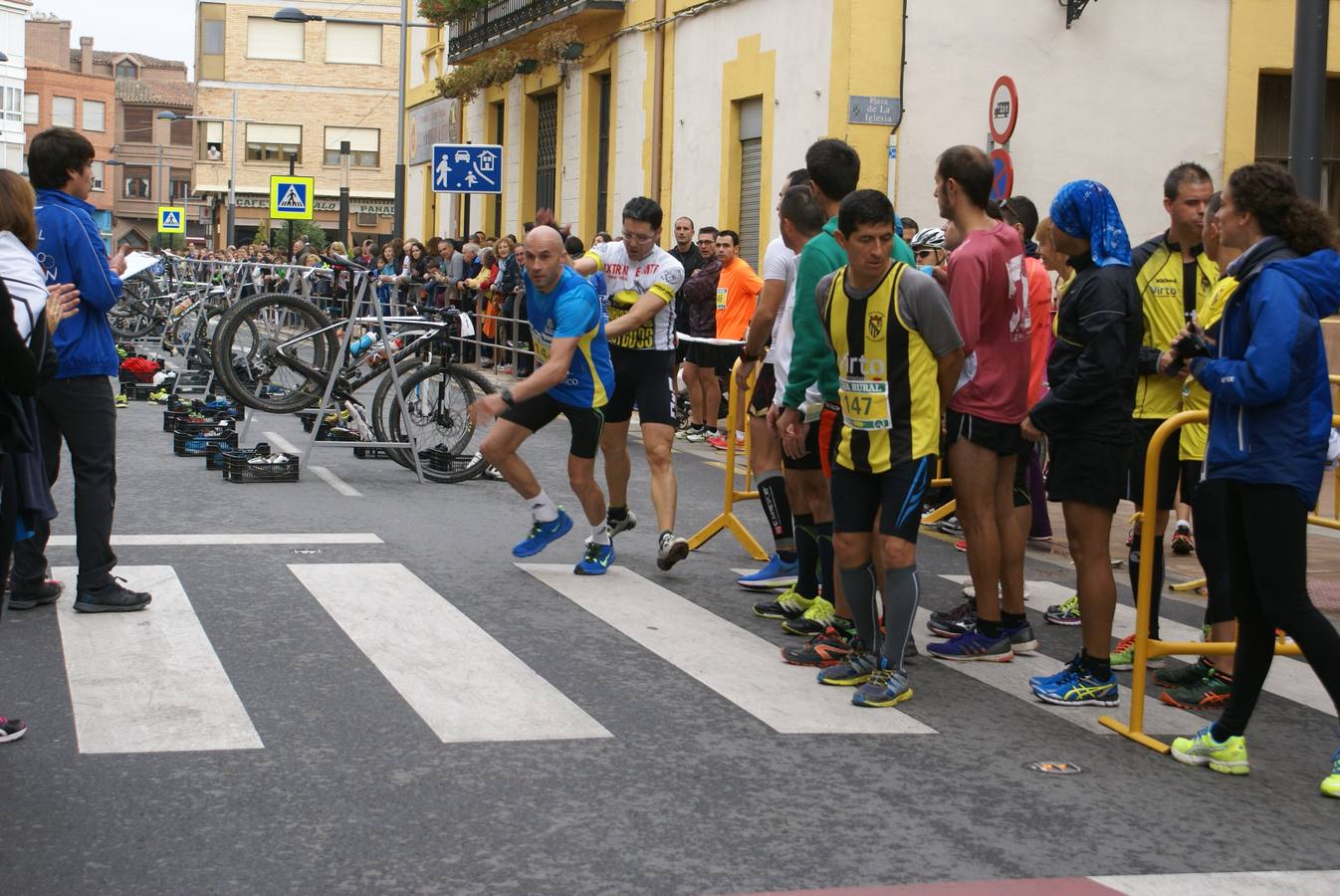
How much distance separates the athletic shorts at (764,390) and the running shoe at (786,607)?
3.36 ft

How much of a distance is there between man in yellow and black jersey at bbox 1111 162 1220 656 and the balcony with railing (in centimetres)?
1937

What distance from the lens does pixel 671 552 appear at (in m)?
8.68

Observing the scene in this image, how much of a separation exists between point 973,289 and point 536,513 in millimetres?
3255

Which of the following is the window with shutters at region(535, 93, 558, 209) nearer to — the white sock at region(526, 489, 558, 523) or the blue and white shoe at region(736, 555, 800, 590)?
the white sock at region(526, 489, 558, 523)

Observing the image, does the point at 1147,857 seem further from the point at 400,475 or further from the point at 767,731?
the point at 400,475

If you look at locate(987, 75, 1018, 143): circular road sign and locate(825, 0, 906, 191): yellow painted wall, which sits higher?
locate(825, 0, 906, 191): yellow painted wall

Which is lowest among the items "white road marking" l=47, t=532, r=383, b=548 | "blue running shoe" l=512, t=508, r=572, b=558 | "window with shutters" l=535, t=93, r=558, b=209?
"white road marking" l=47, t=532, r=383, b=548


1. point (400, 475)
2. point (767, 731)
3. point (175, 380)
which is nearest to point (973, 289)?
point (767, 731)

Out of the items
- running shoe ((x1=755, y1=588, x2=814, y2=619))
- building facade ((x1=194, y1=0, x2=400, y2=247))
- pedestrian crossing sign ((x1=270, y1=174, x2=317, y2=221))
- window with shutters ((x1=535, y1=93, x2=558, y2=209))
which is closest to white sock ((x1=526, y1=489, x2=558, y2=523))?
running shoe ((x1=755, y1=588, x2=814, y2=619))

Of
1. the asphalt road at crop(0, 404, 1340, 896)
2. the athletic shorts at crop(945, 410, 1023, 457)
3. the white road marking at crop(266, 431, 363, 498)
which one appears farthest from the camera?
the white road marking at crop(266, 431, 363, 498)

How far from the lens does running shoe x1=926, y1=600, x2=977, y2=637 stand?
754 centimetres

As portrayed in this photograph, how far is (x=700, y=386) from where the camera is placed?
16.1 m

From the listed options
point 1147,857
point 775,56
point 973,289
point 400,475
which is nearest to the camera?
point 1147,857

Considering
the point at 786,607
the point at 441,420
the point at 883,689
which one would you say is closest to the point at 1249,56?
the point at 441,420
